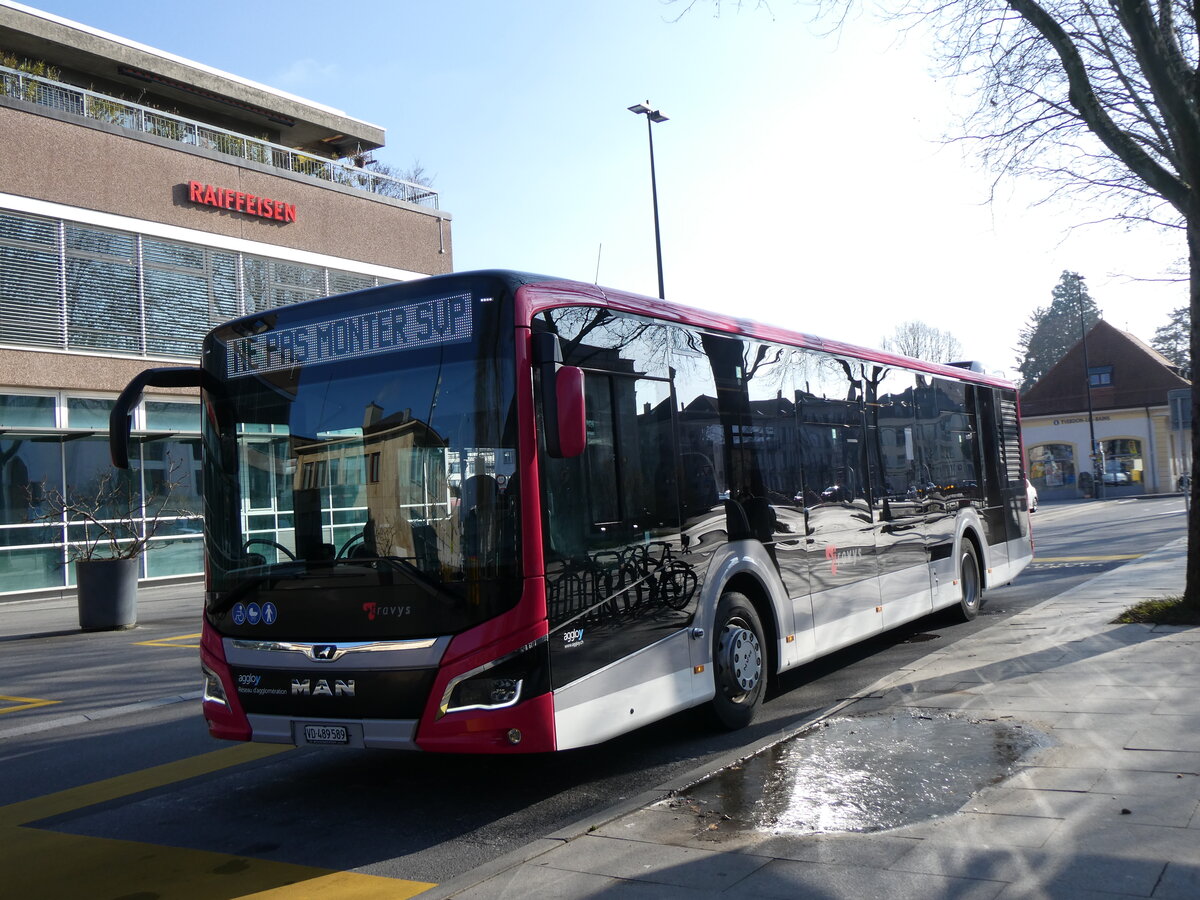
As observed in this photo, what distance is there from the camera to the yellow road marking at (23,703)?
1013cm

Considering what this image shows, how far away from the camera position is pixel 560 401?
5.53 m

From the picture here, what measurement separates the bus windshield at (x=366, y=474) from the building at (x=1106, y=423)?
57.3m

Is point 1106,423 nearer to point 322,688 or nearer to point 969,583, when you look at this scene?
point 969,583

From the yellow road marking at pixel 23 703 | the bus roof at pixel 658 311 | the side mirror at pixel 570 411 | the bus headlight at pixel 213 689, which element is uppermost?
the bus roof at pixel 658 311

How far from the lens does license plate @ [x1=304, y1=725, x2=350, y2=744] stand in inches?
228

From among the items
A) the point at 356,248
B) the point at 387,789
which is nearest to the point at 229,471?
the point at 387,789

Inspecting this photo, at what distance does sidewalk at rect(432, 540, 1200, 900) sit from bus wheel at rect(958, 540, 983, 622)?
539cm

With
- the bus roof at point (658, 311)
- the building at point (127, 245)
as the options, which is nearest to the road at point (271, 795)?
the bus roof at point (658, 311)

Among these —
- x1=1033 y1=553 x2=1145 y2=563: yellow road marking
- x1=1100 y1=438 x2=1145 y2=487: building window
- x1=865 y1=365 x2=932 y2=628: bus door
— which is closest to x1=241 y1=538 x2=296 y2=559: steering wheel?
x1=865 y1=365 x2=932 y2=628: bus door

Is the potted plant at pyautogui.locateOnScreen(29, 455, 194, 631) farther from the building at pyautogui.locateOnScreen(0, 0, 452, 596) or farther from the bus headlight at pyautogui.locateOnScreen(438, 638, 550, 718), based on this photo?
the bus headlight at pyautogui.locateOnScreen(438, 638, 550, 718)

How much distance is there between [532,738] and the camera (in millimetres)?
5613

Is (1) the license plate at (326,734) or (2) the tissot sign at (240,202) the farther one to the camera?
(2) the tissot sign at (240,202)

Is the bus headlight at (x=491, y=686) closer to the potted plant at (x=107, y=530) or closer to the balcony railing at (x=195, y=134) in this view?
the potted plant at (x=107, y=530)

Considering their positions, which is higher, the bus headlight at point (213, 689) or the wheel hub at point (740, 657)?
the bus headlight at point (213, 689)
